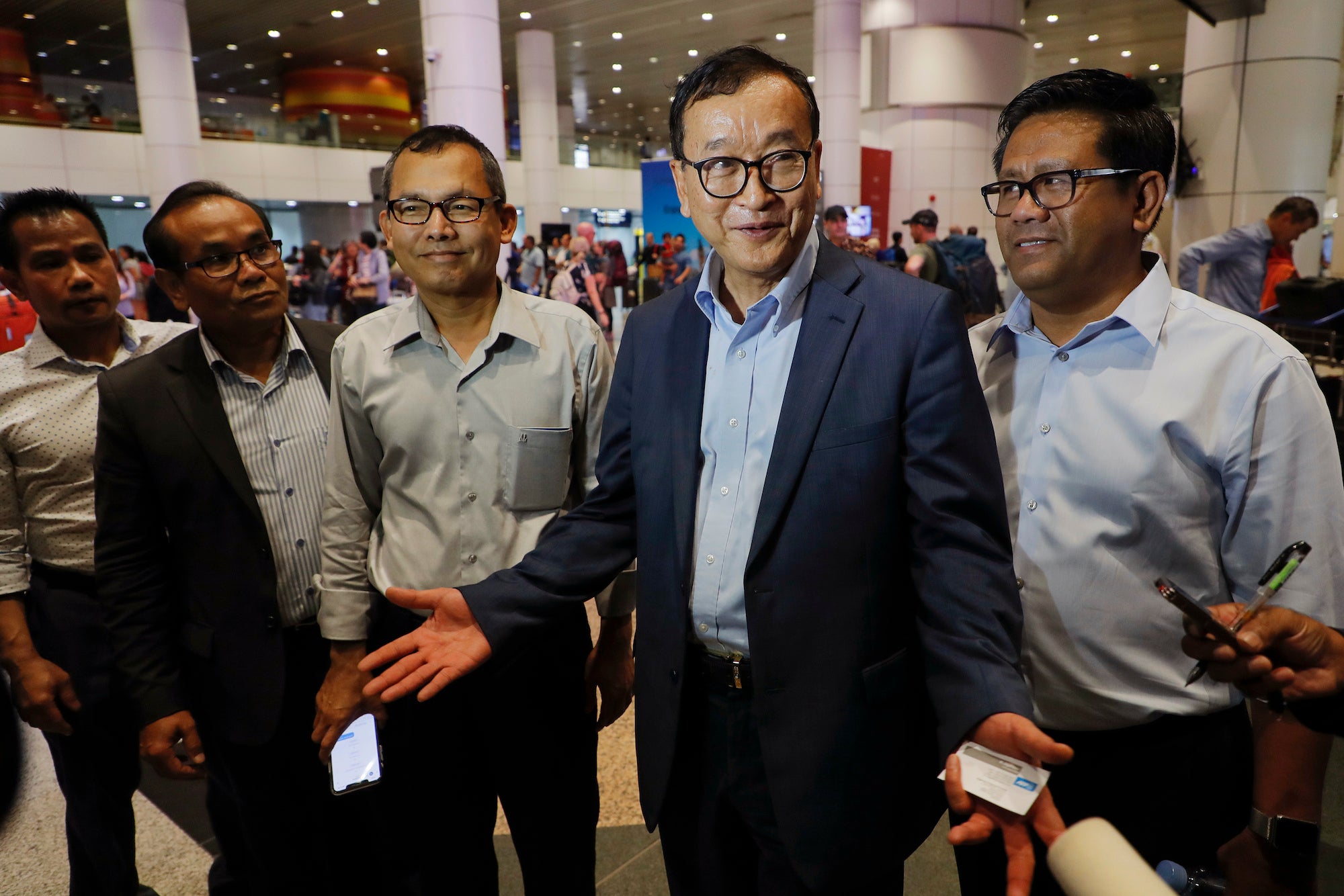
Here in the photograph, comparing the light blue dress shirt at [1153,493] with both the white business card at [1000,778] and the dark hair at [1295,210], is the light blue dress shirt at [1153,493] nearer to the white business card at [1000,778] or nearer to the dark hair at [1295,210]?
the white business card at [1000,778]

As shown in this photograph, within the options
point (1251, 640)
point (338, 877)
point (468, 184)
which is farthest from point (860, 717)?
point (338, 877)

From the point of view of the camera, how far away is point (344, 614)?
1.99 m

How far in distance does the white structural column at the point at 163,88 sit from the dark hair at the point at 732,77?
14524 mm

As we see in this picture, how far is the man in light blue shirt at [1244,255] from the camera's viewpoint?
19.8ft

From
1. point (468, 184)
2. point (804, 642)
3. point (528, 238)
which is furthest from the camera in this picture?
point (528, 238)

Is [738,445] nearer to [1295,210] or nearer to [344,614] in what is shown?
[344,614]

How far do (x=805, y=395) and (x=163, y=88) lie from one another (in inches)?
620

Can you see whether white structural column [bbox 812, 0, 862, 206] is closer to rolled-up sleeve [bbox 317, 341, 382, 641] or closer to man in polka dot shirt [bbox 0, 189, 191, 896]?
man in polka dot shirt [bbox 0, 189, 191, 896]

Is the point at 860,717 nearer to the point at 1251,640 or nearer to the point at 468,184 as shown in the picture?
the point at 1251,640

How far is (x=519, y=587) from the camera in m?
1.66

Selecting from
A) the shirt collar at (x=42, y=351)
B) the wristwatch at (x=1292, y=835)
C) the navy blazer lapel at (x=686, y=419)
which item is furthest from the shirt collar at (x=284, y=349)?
the wristwatch at (x=1292, y=835)

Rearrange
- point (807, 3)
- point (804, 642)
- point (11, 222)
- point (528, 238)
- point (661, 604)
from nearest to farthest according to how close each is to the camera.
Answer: point (804, 642) < point (661, 604) < point (11, 222) < point (528, 238) < point (807, 3)

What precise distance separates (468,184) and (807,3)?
19477 mm

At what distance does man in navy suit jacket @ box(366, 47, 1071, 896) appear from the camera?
1354mm
